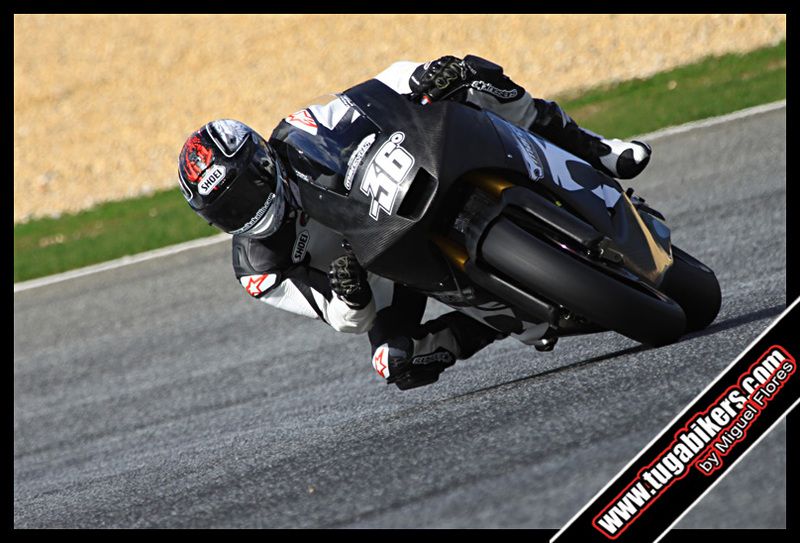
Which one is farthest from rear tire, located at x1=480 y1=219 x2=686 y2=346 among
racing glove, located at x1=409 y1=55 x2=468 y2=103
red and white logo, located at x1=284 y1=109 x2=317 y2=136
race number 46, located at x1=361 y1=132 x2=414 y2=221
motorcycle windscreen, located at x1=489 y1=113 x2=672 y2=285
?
red and white logo, located at x1=284 y1=109 x2=317 y2=136

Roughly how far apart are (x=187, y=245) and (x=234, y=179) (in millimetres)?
6031

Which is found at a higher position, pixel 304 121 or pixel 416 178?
pixel 416 178

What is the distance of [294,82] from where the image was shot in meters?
16.0

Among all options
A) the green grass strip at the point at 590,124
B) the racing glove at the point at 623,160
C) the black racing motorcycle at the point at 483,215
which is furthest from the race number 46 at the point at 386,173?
the green grass strip at the point at 590,124

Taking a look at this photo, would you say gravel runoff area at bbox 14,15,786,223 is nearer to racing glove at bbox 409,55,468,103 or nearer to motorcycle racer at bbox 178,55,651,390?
motorcycle racer at bbox 178,55,651,390

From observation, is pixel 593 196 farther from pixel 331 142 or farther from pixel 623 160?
pixel 331 142

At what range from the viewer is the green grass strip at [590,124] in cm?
1113

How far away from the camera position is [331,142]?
4.55 metres

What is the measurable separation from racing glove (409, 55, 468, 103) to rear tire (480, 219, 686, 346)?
797 mm

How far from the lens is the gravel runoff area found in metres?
13.9

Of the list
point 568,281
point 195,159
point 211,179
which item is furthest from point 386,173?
point 195,159

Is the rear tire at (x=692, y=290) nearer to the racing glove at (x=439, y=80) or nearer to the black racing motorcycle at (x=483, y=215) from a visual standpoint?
the black racing motorcycle at (x=483, y=215)
